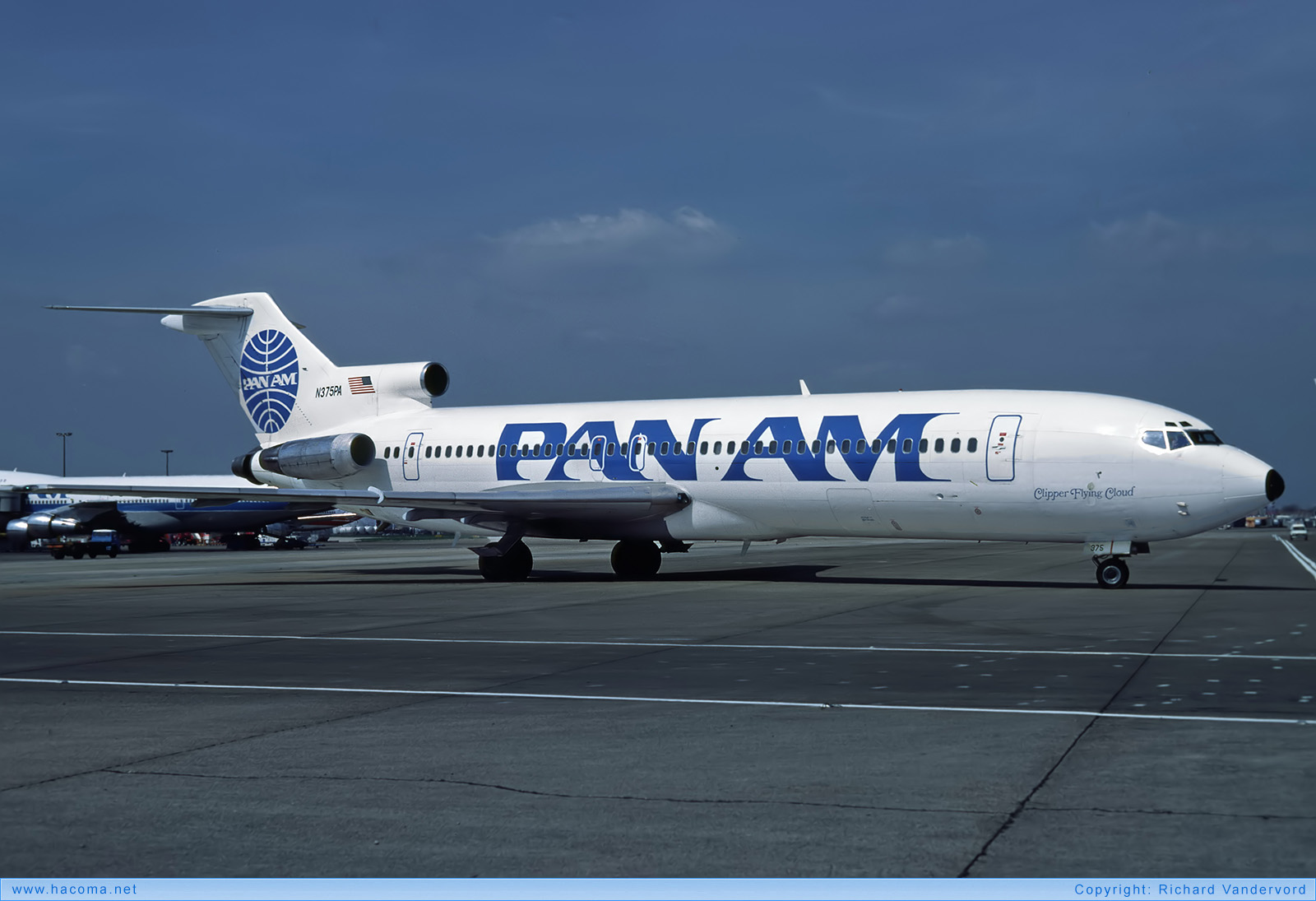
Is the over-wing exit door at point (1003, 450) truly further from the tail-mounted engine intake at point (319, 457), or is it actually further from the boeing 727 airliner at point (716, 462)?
the tail-mounted engine intake at point (319, 457)

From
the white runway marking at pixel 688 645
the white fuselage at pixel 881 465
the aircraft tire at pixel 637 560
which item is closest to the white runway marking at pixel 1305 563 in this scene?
the white fuselage at pixel 881 465

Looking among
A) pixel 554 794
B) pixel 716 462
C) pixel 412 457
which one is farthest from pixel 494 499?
pixel 554 794

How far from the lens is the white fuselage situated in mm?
21281

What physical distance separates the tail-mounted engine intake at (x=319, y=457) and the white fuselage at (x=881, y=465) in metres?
1.55

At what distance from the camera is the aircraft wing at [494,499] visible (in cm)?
2547

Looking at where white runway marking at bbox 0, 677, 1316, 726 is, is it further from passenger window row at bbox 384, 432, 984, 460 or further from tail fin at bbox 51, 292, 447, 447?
tail fin at bbox 51, 292, 447, 447

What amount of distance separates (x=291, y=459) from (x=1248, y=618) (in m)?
23.1

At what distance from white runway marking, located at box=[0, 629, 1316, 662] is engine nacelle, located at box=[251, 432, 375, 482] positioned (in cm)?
1463

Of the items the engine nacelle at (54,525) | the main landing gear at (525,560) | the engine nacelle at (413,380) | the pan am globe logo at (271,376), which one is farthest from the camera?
the engine nacelle at (54,525)

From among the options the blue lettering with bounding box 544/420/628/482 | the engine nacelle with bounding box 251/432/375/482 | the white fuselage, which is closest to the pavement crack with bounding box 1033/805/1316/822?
the white fuselage

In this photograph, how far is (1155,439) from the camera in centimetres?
2142

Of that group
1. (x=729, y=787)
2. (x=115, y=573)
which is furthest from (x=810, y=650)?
(x=115, y=573)

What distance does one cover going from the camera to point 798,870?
505 centimetres

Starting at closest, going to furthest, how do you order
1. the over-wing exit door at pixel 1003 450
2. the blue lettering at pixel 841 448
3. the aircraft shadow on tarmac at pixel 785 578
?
the over-wing exit door at pixel 1003 450, the blue lettering at pixel 841 448, the aircraft shadow on tarmac at pixel 785 578
